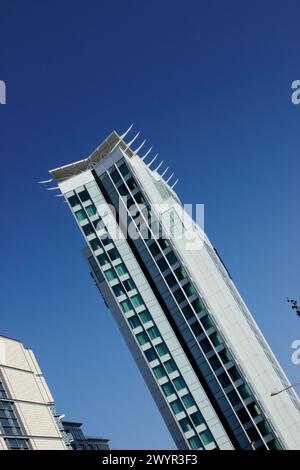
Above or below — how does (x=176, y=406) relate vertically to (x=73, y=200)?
below

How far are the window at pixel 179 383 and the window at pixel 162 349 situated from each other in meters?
4.12

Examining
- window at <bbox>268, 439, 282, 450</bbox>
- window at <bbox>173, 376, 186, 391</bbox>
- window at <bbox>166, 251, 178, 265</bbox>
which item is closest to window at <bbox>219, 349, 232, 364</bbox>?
window at <bbox>173, 376, 186, 391</bbox>

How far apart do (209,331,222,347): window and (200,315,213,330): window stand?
1.29m

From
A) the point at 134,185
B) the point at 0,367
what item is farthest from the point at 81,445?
the point at 134,185

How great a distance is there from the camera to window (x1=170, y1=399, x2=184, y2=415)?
7444 cm

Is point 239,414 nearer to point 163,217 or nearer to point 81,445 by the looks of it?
point 163,217

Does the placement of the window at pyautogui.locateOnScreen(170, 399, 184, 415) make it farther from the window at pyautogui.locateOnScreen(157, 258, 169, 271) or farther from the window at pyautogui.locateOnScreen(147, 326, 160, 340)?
the window at pyautogui.locateOnScreen(157, 258, 169, 271)

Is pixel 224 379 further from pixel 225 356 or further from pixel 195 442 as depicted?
pixel 195 442

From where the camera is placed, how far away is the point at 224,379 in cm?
7606

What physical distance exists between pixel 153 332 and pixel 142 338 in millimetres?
1841

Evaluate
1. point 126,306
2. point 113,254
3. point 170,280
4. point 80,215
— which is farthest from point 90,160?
point 126,306

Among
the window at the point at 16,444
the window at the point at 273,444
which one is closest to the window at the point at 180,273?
the window at the point at 273,444

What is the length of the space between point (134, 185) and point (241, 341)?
29.4 m

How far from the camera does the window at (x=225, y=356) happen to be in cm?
7666
